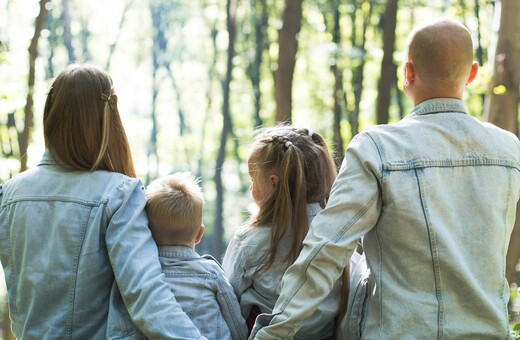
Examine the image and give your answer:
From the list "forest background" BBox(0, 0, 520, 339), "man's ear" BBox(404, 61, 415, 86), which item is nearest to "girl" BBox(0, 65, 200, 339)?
"man's ear" BBox(404, 61, 415, 86)

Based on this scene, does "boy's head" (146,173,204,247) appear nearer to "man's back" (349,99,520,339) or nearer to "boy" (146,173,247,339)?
"boy" (146,173,247,339)

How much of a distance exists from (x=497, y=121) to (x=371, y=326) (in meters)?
4.26

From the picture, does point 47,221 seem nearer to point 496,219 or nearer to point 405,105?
point 496,219

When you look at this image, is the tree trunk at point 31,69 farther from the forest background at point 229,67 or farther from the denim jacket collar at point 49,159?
the denim jacket collar at point 49,159

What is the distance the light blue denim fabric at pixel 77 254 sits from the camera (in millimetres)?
3033

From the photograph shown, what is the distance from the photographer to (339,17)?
21672mm

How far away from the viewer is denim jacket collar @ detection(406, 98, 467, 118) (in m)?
2.94

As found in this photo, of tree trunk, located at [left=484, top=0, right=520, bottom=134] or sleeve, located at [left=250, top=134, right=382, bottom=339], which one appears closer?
sleeve, located at [left=250, top=134, right=382, bottom=339]

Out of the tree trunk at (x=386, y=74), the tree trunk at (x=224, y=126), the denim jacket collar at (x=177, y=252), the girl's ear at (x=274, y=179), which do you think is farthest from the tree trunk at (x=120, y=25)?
the denim jacket collar at (x=177, y=252)

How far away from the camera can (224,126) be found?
25.8 m

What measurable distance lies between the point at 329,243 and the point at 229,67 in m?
21.5

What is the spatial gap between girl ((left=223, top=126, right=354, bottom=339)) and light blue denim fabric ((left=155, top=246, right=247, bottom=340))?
0.09 meters

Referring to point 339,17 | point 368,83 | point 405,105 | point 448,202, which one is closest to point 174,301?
point 448,202

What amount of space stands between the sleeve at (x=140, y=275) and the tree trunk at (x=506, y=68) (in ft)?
14.2
